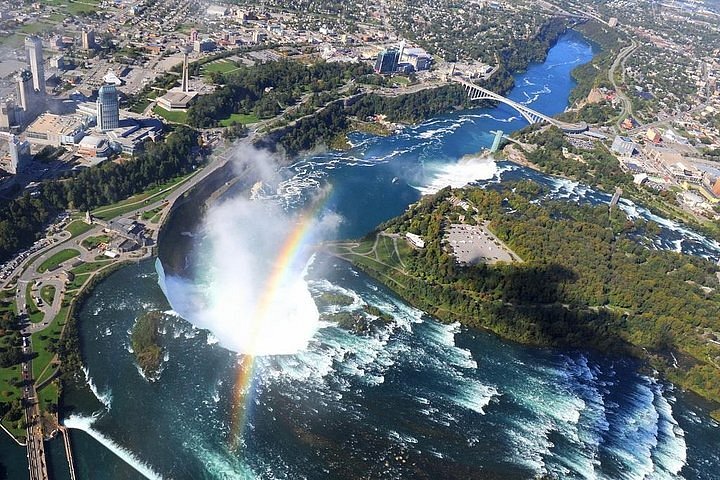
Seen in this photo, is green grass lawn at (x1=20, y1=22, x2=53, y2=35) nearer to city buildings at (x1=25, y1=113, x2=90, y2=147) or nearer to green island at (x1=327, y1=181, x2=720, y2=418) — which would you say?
city buildings at (x1=25, y1=113, x2=90, y2=147)

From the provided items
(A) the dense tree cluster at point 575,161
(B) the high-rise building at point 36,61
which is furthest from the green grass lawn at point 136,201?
(A) the dense tree cluster at point 575,161

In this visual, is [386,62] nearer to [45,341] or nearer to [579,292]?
[579,292]

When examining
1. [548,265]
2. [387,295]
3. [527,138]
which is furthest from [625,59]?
[387,295]

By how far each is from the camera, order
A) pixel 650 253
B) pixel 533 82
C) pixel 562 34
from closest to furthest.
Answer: pixel 650 253 < pixel 533 82 < pixel 562 34

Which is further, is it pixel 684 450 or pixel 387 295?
pixel 387 295

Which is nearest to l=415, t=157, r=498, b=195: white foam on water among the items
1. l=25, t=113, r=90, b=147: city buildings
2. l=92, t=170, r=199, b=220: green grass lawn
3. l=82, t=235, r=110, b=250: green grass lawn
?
l=92, t=170, r=199, b=220: green grass lawn

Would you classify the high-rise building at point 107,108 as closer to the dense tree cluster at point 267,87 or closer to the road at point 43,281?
the dense tree cluster at point 267,87

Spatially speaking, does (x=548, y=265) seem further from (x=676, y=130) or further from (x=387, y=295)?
(x=676, y=130)
